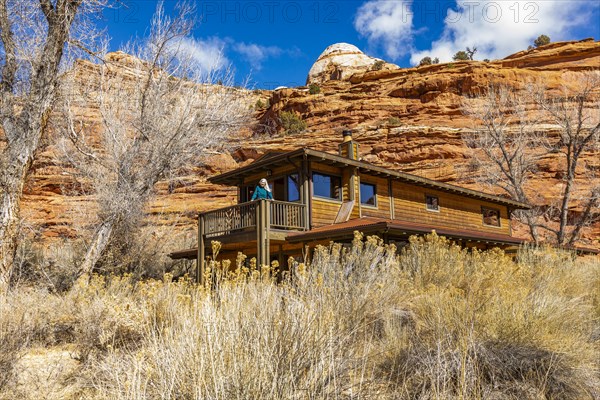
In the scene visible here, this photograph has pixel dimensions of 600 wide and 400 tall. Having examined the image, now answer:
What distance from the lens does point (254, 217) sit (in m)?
13.9

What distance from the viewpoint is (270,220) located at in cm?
1398

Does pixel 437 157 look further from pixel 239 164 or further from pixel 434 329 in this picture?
pixel 434 329

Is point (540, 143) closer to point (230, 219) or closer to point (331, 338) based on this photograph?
point (230, 219)

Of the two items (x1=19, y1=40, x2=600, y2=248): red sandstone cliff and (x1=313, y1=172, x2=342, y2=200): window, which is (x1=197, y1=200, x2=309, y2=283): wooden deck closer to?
(x1=313, y1=172, x2=342, y2=200): window

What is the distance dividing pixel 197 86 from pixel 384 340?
13.3m

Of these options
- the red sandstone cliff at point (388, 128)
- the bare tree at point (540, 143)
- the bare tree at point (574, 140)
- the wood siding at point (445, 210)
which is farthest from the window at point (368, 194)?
the red sandstone cliff at point (388, 128)

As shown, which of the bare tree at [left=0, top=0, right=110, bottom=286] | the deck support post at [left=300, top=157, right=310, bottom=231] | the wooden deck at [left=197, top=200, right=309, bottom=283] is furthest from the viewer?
the deck support post at [left=300, top=157, right=310, bottom=231]

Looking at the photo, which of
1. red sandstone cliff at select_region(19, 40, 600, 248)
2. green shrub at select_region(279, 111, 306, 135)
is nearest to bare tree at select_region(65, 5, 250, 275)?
red sandstone cliff at select_region(19, 40, 600, 248)

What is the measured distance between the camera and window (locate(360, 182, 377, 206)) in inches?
663

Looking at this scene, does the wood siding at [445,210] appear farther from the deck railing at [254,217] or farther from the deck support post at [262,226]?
the deck support post at [262,226]

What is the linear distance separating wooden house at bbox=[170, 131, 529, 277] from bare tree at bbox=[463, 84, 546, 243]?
8.69m

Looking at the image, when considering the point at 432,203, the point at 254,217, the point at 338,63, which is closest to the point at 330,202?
the point at 254,217

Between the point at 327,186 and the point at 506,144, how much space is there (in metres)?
25.2

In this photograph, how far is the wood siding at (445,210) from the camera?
18.1 metres
